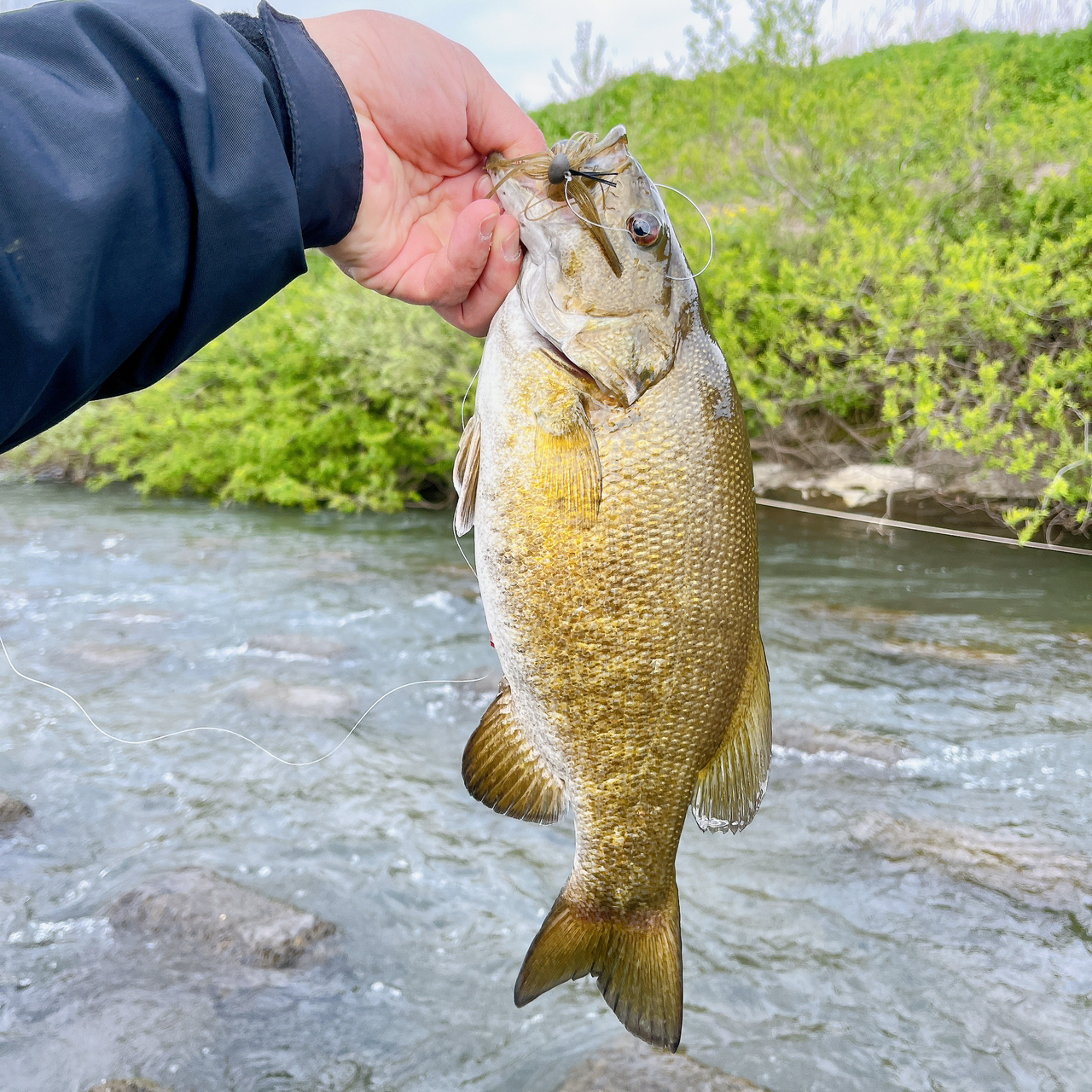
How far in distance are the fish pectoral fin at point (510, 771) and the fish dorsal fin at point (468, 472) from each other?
387 millimetres

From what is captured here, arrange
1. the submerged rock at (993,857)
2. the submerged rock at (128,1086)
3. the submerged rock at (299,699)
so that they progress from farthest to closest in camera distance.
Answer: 1. the submerged rock at (299,699)
2. the submerged rock at (993,857)
3. the submerged rock at (128,1086)

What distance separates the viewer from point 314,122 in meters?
1.91

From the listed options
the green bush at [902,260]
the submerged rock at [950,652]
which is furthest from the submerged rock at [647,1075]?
the green bush at [902,260]

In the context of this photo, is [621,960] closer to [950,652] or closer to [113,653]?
[950,652]

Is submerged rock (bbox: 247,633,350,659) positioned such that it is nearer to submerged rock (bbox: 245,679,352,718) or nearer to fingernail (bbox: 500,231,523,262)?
submerged rock (bbox: 245,679,352,718)

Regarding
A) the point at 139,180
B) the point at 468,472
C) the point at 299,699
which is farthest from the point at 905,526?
the point at 139,180

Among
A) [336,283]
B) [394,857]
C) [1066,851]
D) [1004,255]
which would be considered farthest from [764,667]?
[336,283]

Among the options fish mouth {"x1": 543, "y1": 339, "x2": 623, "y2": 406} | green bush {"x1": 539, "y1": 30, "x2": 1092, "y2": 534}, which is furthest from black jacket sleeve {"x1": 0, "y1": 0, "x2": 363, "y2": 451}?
green bush {"x1": 539, "y1": 30, "x2": 1092, "y2": 534}

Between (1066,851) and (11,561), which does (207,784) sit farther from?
(11,561)

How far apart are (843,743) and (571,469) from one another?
17.0 ft

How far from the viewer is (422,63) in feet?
7.43

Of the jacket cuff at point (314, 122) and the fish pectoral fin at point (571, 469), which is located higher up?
the jacket cuff at point (314, 122)

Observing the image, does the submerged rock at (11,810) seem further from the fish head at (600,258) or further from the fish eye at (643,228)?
the fish eye at (643,228)

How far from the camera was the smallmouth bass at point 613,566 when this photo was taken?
1955 mm
